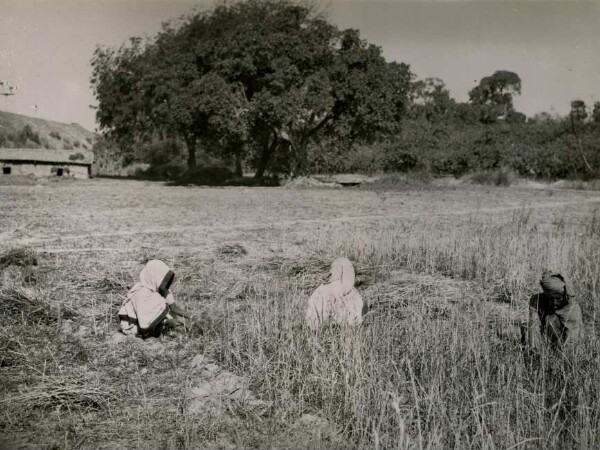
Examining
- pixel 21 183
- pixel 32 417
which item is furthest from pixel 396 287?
pixel 21 183

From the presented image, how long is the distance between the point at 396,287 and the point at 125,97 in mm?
41376

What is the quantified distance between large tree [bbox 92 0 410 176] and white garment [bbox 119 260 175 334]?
22456 millimetres

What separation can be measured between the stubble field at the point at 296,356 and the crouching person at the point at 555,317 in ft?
0.48

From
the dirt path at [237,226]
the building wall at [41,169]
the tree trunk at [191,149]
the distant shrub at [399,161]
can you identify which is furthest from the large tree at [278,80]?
the dirt path at [237,226]

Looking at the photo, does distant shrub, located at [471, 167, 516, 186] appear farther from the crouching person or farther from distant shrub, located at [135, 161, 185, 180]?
the crouching person

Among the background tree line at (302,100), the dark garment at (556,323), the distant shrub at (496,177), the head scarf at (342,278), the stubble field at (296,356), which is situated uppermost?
the background tree line at (302,100)

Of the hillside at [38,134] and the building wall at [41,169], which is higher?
the hillside at [38,134]

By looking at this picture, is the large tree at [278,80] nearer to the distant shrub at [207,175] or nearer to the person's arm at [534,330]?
the distant shrub at [207,175]

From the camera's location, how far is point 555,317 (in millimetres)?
4949

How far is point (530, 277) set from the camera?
733cm

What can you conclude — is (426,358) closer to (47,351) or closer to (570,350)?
(570,350)

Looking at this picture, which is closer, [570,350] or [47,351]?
[570,350]

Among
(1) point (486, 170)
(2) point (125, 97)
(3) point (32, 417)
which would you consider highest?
(2) point (125, 97)

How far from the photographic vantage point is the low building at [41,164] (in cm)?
3866
